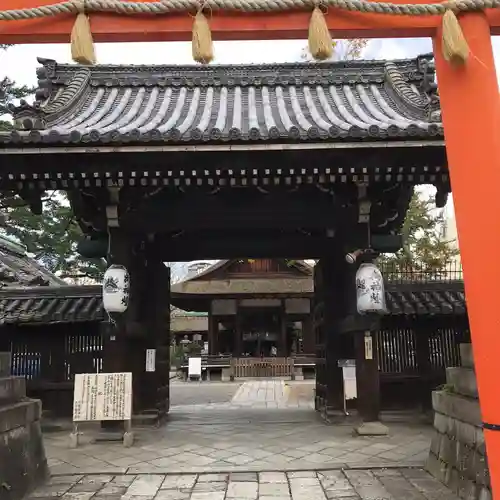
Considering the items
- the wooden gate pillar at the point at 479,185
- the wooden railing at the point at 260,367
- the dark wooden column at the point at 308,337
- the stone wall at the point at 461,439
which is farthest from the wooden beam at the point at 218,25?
the dark wooden column at the point at 308,337

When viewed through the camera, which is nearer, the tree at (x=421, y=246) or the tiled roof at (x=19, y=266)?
the tiled roof at (x=19, y=266)

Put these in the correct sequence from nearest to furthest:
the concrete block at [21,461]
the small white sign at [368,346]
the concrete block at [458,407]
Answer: the concrete block at [458,407], the concrete block at [21,461], the small white sign at [368,346]

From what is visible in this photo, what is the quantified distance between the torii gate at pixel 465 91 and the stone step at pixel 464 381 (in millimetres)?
1924

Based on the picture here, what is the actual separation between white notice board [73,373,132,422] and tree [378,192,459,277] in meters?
10.3

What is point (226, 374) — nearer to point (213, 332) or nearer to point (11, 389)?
point (213, 332)

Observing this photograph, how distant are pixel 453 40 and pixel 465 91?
0.35 metres

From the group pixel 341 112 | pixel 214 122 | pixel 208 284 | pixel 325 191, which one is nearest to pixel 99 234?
pixel 214 122

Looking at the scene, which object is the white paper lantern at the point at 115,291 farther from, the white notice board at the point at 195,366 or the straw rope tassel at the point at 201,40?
the white notice board at the point at 195,366

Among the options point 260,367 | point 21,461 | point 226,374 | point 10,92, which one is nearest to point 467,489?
point 21,461

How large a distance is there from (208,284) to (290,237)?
39.3ft

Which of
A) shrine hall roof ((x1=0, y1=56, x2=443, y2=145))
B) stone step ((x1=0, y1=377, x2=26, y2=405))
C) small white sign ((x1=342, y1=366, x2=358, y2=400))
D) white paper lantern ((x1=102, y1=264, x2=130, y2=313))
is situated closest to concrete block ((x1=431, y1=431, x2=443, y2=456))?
small white sign ((x1=342, y1=366, x2=358, y2=400))

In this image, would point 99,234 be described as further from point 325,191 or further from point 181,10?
point 181,10

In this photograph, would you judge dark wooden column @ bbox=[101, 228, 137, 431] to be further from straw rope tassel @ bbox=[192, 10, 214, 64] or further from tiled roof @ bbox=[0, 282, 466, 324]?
straw rope tassel @ bbox=[192, 10, 214, 64]

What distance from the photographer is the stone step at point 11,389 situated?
4980 millimetres
